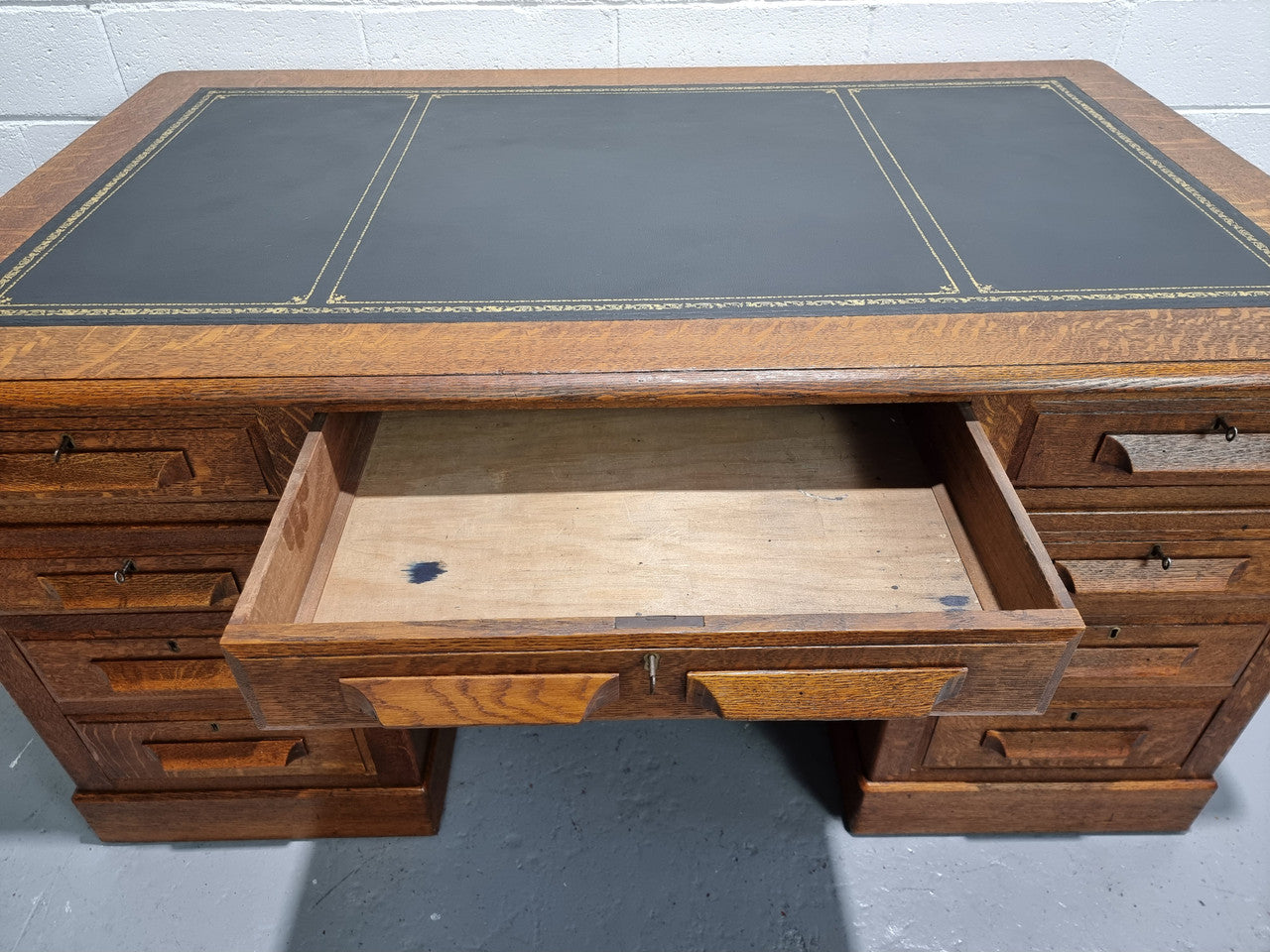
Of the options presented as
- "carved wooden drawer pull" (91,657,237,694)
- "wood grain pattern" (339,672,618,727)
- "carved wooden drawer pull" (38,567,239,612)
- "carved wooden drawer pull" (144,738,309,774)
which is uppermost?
"wood grain pattern" (339,672,618,727)

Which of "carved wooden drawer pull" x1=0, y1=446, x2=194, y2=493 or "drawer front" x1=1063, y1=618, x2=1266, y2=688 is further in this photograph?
"drawer front" x1=1063, y1=618, x2=1266, y2=688

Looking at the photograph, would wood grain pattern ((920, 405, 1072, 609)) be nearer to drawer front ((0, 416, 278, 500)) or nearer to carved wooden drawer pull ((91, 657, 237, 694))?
drawer front ((0, 416, 278, 500))

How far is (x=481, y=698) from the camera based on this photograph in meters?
0.80

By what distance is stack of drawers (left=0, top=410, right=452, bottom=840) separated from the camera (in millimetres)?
967

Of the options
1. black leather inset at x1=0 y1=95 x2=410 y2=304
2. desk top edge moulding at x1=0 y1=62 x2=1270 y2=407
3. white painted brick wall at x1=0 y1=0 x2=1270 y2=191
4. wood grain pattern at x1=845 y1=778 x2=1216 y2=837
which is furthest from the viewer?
white painted brick wall at x1=0 y1=0 x2=1270 y2=191

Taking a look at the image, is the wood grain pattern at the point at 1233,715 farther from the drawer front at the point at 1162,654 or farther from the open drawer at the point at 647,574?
the open drawer at the point at 647,574

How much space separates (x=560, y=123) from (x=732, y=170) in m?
0.34

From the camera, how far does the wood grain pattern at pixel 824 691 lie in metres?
0.79

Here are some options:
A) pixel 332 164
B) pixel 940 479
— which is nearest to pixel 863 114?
pixel 940 479

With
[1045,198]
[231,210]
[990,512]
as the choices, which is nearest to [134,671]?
[231,210]

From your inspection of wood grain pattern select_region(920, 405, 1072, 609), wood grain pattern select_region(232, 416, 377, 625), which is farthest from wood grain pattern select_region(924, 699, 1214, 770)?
wood grain pattern select_region(232, 416, 377, 625)

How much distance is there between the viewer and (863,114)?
1454 millimetres

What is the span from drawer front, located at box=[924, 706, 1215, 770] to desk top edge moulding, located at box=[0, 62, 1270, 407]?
63cm

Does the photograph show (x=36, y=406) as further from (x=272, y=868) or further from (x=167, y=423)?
(x=272, y=868)
